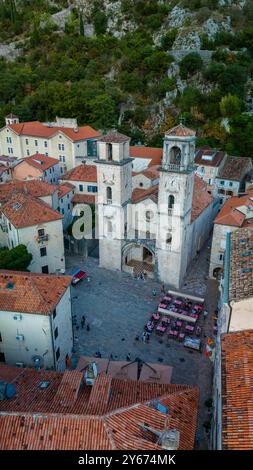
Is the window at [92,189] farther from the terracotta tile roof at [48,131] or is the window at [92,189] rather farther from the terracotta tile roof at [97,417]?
the terracotta tile roof at [97,417]

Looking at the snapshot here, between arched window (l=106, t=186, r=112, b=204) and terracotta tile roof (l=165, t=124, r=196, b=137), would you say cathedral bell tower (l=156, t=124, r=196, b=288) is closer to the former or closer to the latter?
terracotta tile roof (l=165, t=124, r=196, b=137)

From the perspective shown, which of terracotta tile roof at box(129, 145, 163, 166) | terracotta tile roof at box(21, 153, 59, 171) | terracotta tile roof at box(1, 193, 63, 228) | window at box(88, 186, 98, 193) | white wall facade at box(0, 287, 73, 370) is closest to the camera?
white wall facade at box(0, 287, 73, 370)

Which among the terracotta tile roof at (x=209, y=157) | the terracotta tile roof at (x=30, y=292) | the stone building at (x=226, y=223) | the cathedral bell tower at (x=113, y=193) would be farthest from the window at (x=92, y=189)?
the terracotta tile roof at (x=30, y=292)

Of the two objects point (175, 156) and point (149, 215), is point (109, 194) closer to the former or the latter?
point (149, 215)

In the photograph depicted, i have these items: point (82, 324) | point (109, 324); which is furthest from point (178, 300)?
point (82, 324)

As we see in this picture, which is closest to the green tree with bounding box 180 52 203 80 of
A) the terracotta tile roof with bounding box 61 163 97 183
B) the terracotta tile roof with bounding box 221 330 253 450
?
the terracotta tile roof with bounding box 61 163 97 183

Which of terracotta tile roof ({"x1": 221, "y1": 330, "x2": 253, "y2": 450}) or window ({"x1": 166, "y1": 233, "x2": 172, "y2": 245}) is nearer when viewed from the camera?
terracotta tile roof ({"x1": 221, "y1": 330, "x2": 253, "y2": 450})
